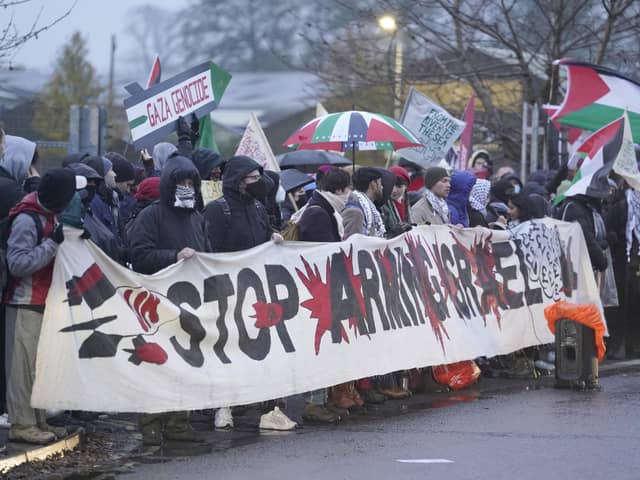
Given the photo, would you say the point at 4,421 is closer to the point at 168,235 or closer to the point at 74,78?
the point at 168,235

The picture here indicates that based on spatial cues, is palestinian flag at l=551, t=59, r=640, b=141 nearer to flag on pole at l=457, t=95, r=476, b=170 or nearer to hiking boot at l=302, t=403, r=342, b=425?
flag on pole at l=457, t=95, r=476, b=170

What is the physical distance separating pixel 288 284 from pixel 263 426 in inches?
42.8

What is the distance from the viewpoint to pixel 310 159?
611 inches

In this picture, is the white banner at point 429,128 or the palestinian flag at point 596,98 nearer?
the white banner at point 429,128

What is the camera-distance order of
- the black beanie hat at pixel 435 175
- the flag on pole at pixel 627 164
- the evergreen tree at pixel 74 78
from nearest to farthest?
the black beanie hat at pixel 435 175 < the flag on pole at pixel 627 164 < the evergreen tree at pixel 74 78

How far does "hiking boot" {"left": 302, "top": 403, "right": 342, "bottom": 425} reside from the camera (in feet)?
33.0

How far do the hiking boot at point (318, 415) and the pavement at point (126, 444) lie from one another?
8 cm

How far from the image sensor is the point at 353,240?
11.0 metres

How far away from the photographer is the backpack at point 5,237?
8375mm

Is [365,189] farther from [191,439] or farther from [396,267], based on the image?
[191,439]

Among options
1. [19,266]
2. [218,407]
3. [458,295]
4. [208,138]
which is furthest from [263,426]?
[208,138]

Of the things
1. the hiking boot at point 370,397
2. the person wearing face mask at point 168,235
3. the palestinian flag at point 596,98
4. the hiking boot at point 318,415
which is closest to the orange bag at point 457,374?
the hiking boot at point 370,397

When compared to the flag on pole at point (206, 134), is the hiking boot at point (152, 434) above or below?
below

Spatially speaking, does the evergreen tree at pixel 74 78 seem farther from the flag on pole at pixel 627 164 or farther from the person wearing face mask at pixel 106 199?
the person wearing face mask at pixel 106 199
